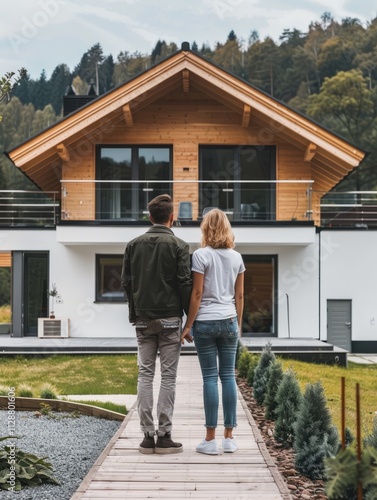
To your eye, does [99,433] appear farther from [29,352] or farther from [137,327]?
[29,352]

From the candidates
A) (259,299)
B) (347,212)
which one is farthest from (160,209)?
(347,212)

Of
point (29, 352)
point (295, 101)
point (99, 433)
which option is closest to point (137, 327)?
point (99, 433)

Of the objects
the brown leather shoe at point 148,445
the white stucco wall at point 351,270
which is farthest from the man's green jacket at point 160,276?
the white stucco wall at point 351,270

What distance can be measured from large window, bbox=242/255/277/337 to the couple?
11.7 metres

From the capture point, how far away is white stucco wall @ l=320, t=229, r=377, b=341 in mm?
16938

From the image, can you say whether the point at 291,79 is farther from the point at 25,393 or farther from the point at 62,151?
the point at 25,393

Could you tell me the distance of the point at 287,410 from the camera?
6.01 m

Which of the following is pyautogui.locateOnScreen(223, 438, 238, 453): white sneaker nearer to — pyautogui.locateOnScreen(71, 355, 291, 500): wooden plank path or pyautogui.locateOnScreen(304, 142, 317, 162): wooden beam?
pyautogui.locateOnScreen(71, 355, 291, 500): wooden plank path

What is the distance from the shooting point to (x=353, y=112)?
4572 cm

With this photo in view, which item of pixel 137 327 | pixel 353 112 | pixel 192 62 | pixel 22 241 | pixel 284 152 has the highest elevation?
pixel 353 112

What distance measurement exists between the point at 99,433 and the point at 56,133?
34.4 feet

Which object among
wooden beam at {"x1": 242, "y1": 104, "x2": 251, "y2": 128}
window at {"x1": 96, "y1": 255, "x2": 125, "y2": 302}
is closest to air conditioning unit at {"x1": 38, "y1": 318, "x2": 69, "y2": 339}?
window at {"x1": 96, "y1": 255, "x2": 125, "y2": 302}

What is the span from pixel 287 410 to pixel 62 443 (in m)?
2.10

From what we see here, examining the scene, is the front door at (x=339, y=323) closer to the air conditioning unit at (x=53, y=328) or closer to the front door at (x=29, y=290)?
the air conditioning unit at (x=53, y=328)
